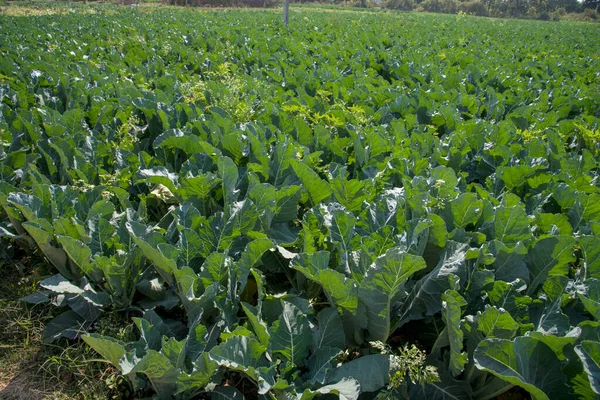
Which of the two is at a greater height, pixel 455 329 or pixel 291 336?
pixel 455 329

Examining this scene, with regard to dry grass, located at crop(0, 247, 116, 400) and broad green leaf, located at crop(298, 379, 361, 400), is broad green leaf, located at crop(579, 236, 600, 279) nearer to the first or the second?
broad green leaf, located at crop(298, 379, 361, 400)

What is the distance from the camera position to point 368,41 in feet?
36.8

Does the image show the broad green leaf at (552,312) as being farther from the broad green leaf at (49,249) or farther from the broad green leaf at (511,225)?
the broad green leaf at (49,249)

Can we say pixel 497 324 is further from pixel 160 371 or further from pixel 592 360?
pixel 160 371

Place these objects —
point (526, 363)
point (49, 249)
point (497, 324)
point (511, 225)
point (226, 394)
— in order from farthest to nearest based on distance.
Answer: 1. point (49, 249)
2. point (511, 225)
3. point (226, 394)
4. point (497, 324)
5. point (526, 363)

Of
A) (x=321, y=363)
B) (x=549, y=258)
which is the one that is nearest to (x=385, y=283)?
(x=321, y=363)

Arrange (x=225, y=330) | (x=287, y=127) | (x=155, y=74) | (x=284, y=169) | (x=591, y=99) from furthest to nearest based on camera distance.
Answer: (x=155, y=74), (x=591, y=99), (x=287, y=127), (x=284, y=169), (x=225, y=330)

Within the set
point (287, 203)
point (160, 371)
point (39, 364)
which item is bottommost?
point (39, 364)

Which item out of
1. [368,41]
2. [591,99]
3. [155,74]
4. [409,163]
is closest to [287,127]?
[409,163]

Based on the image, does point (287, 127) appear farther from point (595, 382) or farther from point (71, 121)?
point (595, 382)

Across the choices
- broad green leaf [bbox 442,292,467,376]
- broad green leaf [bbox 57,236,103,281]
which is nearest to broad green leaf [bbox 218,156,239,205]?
broad green leaf [bbox 57,236,103,281]

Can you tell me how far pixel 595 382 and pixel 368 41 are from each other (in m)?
11.0

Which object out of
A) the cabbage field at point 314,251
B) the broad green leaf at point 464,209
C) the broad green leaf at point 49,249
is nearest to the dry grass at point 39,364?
the cabbage field at point 314,251

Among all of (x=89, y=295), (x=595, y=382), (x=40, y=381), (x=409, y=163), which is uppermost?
(x=409, y=163)
